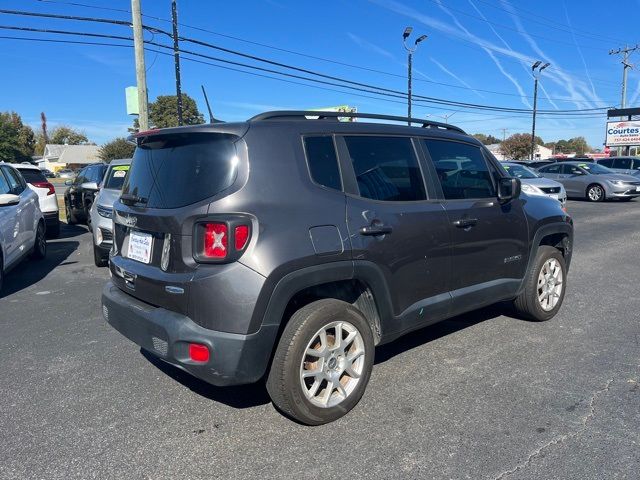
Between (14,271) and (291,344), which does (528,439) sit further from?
(14,271)

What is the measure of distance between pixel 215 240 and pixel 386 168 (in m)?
1.41

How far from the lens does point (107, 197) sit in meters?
7.74

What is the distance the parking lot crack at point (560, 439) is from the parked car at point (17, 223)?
6.23 metres

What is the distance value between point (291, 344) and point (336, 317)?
342 millimetres

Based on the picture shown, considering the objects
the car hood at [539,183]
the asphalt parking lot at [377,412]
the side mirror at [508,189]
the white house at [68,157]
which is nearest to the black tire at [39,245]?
the asphalt parking lot at [377,412]

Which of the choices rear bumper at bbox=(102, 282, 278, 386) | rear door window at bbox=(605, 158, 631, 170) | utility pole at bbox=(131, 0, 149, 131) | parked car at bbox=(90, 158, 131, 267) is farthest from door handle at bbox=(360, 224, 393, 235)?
rear door window at bbox=(605, 158, 631, 170)

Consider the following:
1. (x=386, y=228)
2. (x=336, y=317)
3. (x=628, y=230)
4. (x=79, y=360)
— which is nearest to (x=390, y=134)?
(x=386, y=228)

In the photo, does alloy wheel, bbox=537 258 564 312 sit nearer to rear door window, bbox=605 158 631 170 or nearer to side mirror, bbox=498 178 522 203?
side mirror, bbox=498 178 522 203

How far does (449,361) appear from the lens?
4.15 m

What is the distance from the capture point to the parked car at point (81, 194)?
11836mm

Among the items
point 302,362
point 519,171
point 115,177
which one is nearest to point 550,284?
point 302,362

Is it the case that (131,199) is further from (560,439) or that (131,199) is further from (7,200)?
(7,200)

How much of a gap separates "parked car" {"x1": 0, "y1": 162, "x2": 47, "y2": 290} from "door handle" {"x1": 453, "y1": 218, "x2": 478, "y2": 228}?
5.42m

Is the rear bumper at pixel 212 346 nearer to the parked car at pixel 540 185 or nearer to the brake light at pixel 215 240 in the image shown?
the brake light at pixel 215 240
